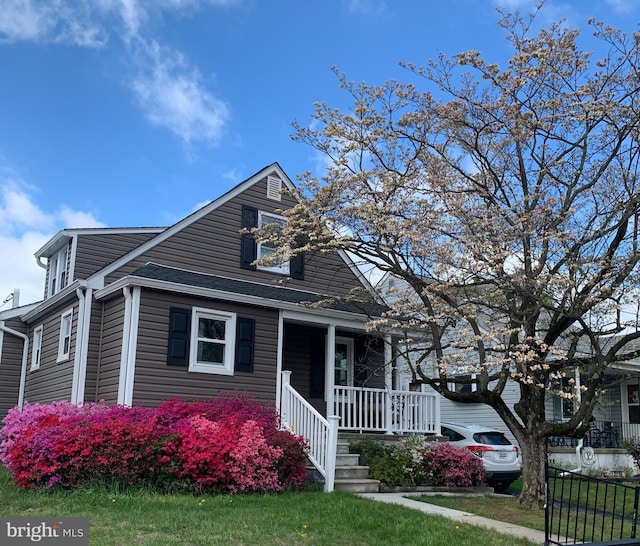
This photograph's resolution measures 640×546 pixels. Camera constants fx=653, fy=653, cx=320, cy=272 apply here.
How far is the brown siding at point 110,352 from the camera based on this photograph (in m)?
12.6

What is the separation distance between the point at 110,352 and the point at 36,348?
5236 mm

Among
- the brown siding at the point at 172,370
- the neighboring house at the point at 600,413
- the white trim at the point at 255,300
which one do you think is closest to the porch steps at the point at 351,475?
the brown siding at the point at 172,370

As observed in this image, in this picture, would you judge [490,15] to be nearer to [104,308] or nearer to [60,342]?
[104,308]

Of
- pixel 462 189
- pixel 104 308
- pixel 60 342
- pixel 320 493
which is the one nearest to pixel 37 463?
pixel 320 493

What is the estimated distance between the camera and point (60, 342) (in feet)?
49.1

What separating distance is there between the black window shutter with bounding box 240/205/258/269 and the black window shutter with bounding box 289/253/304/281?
0.99 metres

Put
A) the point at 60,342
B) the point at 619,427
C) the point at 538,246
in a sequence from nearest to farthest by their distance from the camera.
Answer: the point at 538,246
the point at 60,342
the point at 619,427

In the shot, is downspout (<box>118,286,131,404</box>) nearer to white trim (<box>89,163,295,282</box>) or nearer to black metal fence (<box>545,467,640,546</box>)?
white trim (<box>89,163,295,282</box>)

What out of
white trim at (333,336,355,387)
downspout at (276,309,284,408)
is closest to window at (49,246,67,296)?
downspout at (276,309,284,408)

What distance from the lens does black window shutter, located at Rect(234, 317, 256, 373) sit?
13.4m

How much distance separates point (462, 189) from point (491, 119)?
1.29 meters

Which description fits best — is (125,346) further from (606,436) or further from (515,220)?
(606,436)

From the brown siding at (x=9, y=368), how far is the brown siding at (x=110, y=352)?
5811 millimetres

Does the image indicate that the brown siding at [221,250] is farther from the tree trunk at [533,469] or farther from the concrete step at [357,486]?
the tree trunk at [533,469]
